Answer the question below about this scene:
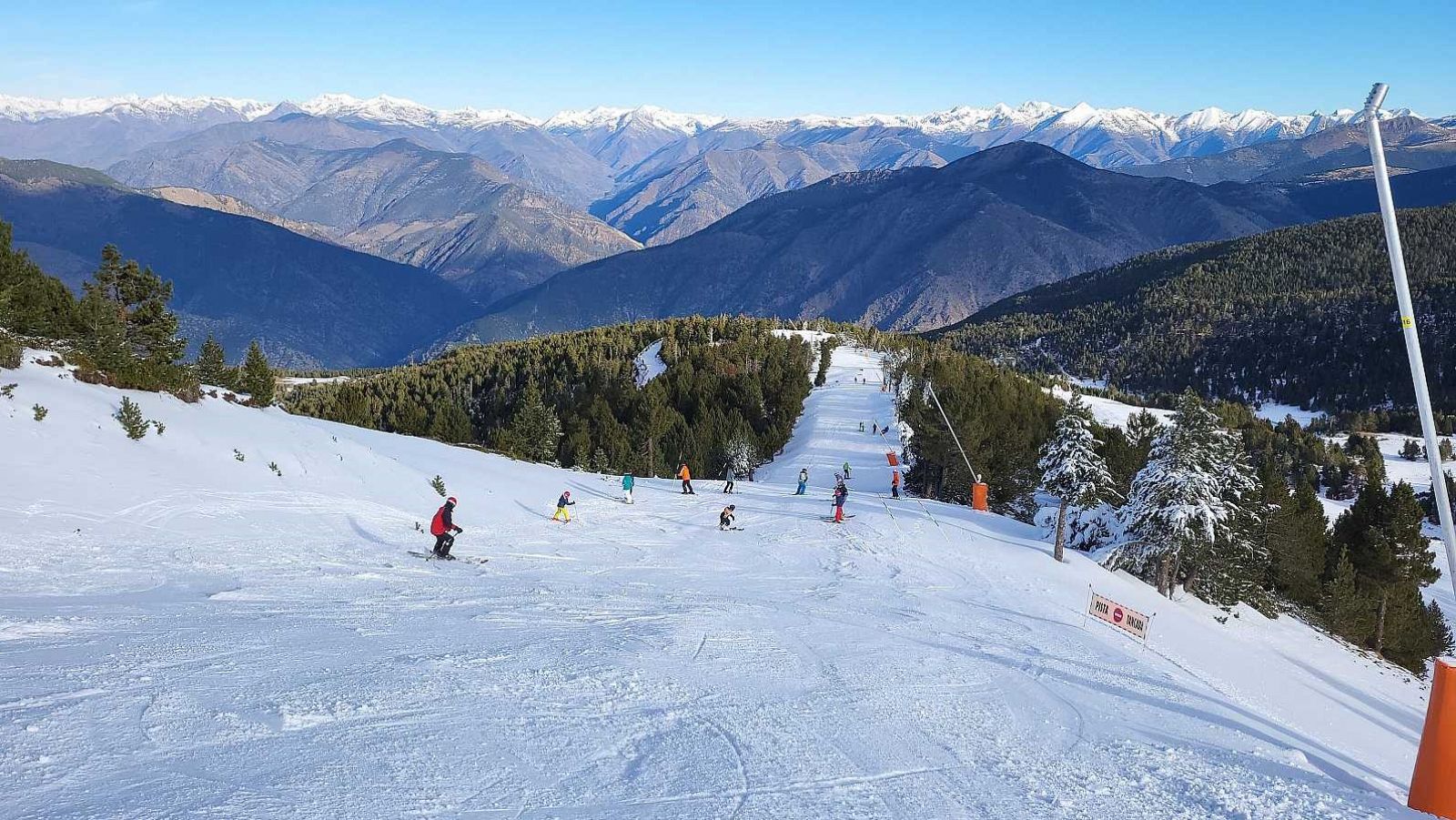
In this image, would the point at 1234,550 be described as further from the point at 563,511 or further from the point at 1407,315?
the point at 1407,315

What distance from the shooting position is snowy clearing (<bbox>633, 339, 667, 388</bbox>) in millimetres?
94000

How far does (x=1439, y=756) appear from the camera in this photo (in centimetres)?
874

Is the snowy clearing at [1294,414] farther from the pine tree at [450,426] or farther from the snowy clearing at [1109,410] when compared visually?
the pine tree at [450,426]

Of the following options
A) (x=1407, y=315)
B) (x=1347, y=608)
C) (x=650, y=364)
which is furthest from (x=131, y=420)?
(x=650, y=364)

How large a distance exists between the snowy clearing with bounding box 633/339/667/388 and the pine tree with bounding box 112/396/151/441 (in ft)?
218

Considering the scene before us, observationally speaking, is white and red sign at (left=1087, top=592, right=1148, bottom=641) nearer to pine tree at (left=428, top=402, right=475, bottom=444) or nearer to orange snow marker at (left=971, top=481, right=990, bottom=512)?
orange snow marker at (left=971, top=481, right=990, bottom=512)

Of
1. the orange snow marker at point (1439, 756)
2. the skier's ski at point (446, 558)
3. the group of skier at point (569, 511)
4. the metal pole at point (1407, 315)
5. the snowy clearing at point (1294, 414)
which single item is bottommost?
the skier's ski at point (446, 558)

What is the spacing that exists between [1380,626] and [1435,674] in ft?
147

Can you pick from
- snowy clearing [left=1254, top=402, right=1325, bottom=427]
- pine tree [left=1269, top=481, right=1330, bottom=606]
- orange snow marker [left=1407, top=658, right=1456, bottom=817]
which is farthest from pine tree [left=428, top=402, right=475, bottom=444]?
snowy clearing [left=1254, top=402, right=1325, bottom=427]

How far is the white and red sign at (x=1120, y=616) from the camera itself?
18.5 m

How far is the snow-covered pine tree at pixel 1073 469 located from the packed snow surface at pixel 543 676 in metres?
5.64

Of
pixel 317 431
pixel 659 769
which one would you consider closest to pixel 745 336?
pixel 317 431

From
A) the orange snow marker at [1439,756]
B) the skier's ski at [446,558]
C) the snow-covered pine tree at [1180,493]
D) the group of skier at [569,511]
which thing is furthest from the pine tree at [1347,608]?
the skier's ski at [446,558]

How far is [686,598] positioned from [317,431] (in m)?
20.7
